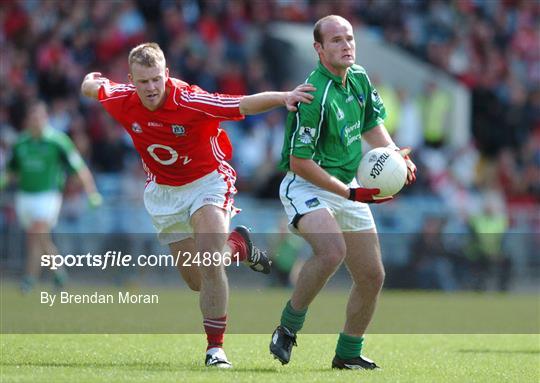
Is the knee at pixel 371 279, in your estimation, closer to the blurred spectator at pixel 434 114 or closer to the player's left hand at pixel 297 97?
the player's left hand at pixel 297 97

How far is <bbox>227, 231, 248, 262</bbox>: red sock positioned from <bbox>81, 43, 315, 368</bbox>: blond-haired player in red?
0.07m

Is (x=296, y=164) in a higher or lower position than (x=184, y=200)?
higher

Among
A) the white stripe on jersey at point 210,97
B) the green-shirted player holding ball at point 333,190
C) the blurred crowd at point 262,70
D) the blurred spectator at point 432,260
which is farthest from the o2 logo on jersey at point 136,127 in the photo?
the blurred spectator at point 432,260

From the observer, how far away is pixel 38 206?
56.9ft

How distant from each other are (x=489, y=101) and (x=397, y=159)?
53.2 feet

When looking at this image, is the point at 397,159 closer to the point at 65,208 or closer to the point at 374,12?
the point at 65,208

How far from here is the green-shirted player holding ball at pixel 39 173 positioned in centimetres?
1695

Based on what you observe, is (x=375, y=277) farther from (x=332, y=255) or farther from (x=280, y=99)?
(x=280, y=99)

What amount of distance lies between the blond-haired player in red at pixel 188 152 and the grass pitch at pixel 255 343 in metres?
0.65

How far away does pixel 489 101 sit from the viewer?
24.2 metres

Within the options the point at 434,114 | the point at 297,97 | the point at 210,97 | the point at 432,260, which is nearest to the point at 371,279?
the point at 297,97

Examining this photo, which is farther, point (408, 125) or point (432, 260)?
point (408, 125)

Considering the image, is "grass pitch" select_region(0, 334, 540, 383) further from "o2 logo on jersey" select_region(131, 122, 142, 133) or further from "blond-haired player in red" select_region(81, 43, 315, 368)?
"o2 logo on jersey" select_region(131, 122, 142, 133)

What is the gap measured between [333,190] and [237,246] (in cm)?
187
